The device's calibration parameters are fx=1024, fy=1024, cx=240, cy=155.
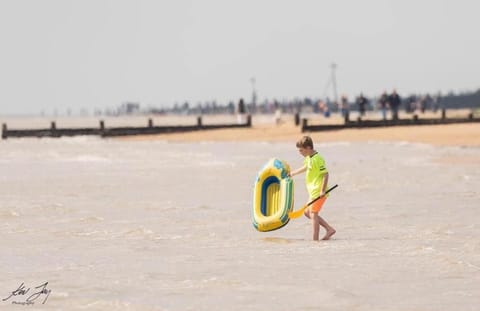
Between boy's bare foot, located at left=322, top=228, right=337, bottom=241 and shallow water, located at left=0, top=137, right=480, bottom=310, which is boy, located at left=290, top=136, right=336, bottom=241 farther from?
shallow water, located at left=0, top=137, right=480, bottom=310

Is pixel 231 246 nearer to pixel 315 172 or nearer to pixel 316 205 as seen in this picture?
pixel 316 205

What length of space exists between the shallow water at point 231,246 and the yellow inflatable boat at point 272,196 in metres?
0.24

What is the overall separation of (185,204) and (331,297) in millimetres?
8332

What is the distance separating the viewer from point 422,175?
866 inches

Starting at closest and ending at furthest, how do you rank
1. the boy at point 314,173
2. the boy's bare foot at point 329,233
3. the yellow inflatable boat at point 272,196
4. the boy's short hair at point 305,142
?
the boy's short hair at point 305,142, the boy at point 314,173, the boy's bare foot at point 329,233, the yellow inflatable boat at point 272,196

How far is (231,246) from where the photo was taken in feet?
36.7

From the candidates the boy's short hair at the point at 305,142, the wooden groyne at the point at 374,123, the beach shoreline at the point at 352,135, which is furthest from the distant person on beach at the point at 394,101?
the boy's short hair at the point at 305,142

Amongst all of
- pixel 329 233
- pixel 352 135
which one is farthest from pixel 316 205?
pixel 352 135

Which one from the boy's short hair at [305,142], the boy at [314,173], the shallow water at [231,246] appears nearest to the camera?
the shallow water at [231,246]

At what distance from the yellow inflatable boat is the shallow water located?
0.24 meters

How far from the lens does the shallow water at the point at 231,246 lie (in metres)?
8.16

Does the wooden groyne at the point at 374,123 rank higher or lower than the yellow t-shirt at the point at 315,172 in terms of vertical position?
lower

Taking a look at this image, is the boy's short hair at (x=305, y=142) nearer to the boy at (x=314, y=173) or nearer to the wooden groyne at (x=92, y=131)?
the boy at (x=314, y=173)

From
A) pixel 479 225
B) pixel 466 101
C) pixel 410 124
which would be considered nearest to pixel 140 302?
pixel 479 225
